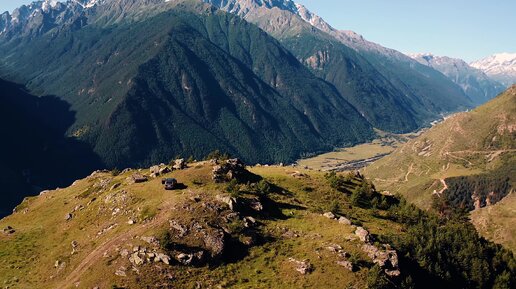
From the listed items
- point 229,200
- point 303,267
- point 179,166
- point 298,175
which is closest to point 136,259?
point 229,200

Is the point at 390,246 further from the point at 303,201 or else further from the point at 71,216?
the point at 71,216

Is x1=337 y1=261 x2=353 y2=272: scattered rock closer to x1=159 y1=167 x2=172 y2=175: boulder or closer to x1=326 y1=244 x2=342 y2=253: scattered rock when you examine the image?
x1=326 y1=244 x2=342 y2=253: scattered rock

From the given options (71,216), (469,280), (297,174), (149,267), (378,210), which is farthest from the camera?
(297,174)

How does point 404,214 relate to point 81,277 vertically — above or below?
above

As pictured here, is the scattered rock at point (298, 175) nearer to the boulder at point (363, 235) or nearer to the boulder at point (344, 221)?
the boulder at point (344, 221)

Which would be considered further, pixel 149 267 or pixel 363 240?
pixel 363 240

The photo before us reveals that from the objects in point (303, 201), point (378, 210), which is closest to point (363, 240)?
point (303, 201)
